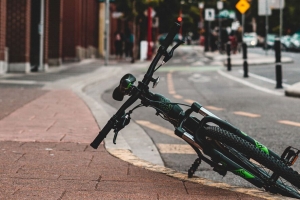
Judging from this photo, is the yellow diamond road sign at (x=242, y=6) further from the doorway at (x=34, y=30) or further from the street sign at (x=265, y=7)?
the doorway at (x=34, y=30)

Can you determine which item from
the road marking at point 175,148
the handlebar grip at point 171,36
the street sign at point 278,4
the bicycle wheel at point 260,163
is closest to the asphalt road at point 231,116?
the road marking at point 175,148

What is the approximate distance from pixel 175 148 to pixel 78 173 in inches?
95.7

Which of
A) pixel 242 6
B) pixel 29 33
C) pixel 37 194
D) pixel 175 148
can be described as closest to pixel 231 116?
pixel 175 148

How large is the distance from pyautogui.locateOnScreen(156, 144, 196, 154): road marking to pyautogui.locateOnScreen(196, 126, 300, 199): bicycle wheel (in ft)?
8.60

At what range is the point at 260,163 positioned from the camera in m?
4.56

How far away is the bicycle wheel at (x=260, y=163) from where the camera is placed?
4.56 meters

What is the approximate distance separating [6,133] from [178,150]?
6.21 ft

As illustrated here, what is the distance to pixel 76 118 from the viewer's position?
9531 millimetres

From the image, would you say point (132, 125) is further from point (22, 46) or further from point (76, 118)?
point (22, 46)

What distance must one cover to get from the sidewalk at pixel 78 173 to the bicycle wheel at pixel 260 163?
4.1 inches

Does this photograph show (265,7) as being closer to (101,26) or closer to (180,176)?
(101,26)

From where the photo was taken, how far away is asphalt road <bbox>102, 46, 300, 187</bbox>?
7.11 m

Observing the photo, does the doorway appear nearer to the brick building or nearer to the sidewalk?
the brick building

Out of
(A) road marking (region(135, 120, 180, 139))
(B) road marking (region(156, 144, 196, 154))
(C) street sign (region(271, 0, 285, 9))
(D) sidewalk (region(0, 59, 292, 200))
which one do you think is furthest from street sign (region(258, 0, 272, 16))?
(D) sidewalk (region(0, 59, 292, 200))
